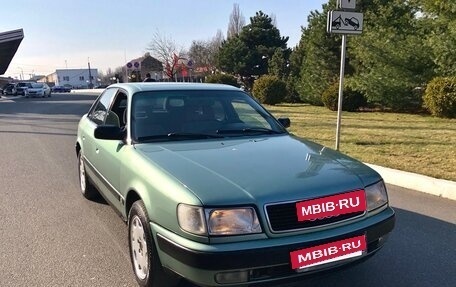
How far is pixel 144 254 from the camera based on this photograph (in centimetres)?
331

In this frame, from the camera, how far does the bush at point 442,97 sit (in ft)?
45.5

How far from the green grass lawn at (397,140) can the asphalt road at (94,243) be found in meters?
1.42

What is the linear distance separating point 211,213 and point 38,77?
17575 centimetres

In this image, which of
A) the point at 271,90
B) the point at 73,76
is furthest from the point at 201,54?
the point at 73,76

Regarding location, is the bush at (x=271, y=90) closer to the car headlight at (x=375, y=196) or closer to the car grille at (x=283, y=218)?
the car headlight at (x=375, y=196)

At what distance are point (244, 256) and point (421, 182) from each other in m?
4.31

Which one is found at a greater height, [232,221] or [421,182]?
[232,221]

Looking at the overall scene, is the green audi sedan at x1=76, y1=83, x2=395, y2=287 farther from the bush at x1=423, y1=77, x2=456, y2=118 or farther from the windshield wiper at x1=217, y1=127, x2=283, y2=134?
the bush at x1=423, y1=77, x2=456, y2=118

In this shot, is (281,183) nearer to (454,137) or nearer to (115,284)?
(115,284)

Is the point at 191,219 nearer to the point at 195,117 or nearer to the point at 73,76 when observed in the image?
the point at 195,117

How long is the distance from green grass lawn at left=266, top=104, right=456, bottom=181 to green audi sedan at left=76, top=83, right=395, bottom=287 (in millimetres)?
3812

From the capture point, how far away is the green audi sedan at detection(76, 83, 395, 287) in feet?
9.02

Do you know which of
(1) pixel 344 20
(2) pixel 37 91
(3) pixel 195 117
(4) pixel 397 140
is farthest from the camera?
(2) pixel 37 91

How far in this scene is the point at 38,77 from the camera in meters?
163
